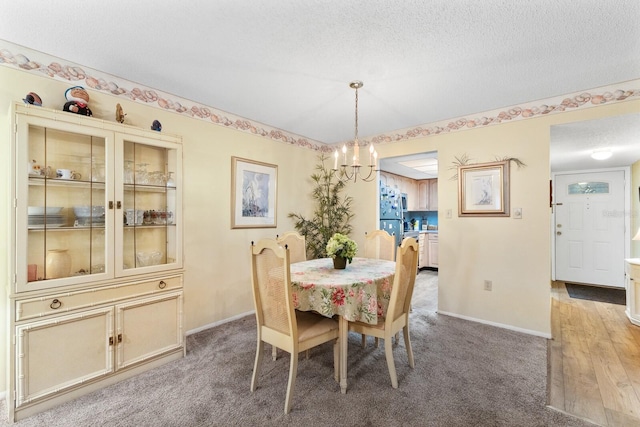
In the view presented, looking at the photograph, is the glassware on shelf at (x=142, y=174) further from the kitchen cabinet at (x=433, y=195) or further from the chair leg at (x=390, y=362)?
the kitchen cabinet at (x=433, y=195)

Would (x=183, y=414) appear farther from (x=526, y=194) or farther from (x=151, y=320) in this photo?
(x=526, y=194)

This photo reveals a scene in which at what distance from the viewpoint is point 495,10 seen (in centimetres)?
164

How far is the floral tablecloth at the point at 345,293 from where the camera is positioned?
6.42 feet

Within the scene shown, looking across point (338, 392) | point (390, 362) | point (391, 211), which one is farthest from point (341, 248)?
point (391, 211)

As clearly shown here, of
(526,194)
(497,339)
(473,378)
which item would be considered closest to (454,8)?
(526,194)

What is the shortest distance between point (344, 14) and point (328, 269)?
1.81 m

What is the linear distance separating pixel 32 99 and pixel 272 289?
2051 mm

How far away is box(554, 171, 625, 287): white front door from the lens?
4.87 m

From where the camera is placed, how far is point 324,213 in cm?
440

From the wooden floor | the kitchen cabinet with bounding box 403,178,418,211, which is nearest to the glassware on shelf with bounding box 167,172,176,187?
the wooden floor

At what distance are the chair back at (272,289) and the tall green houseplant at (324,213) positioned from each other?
2200 millimetres

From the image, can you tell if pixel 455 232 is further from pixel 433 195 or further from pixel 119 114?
pixel 119 114

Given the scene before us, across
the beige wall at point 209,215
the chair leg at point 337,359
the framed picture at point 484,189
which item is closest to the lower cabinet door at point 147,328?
the beige wall at point 209,215

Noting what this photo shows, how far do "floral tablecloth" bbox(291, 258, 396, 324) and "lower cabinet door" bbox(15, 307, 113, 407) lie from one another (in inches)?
54.9
